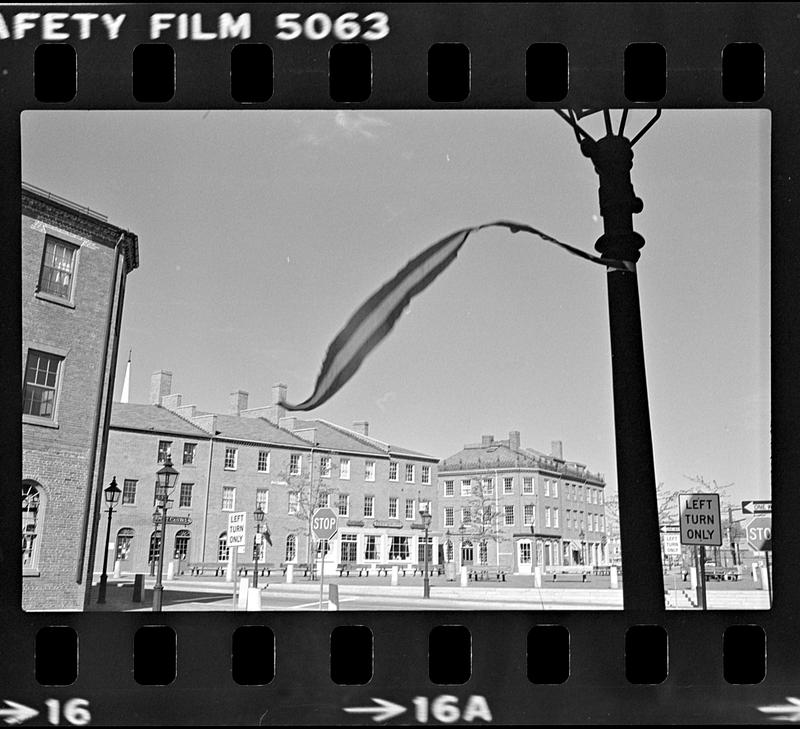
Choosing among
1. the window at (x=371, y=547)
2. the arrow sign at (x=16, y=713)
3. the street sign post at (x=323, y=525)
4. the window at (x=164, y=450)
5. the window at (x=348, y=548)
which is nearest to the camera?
the arrow sign at (x=16, y=713)

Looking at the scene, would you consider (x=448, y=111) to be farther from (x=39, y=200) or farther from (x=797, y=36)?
(x=39, y=200)

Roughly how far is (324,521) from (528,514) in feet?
3.72

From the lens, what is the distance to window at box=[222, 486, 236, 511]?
427 centimetres

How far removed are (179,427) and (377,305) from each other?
1173 millimetres

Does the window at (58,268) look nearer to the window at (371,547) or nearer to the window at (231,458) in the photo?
the window at (231,458)

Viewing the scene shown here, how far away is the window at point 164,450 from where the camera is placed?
158 inches

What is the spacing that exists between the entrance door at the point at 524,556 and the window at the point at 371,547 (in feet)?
2.56

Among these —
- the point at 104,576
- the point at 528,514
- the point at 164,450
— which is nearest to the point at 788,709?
the point at 528,514

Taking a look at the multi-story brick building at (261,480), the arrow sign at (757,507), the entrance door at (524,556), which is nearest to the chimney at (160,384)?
the multi-story brick building at (261,480)

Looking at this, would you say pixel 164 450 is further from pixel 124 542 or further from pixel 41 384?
pixel 41 384

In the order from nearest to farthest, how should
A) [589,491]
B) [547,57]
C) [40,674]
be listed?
[40,674]
[547,57]
[589,491]

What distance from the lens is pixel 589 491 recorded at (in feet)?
14.0

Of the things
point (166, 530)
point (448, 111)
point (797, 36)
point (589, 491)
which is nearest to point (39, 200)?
point (166, 530)

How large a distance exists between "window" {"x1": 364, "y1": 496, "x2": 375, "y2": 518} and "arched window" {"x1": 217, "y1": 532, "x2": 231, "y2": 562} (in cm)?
73
